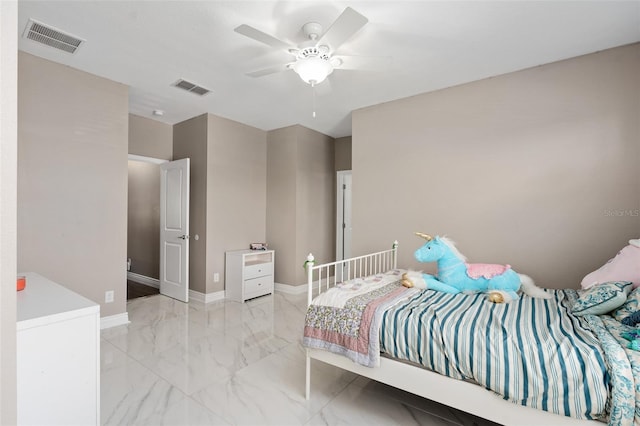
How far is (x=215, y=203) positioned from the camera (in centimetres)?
428

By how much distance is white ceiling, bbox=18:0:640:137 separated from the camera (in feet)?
6.68

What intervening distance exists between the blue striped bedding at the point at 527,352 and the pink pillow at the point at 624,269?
0.43 metres

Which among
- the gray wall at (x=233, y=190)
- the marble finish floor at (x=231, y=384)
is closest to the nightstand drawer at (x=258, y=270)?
the gray wall at (x=233, y=190)

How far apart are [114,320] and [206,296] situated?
112 centimetres

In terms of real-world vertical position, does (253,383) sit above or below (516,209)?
below

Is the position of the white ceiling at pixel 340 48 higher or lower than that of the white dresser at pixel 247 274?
higher

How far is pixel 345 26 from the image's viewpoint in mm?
1818

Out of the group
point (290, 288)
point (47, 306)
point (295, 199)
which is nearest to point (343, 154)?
point (295, 199)

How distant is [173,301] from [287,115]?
2.99 meters

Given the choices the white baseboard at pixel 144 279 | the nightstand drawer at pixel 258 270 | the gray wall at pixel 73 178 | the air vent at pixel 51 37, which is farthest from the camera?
the white baseboard at pixel 144 279

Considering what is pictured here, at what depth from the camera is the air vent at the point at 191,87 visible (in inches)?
126

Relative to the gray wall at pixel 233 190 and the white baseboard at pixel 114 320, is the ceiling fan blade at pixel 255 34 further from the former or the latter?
the white baseboard at pixel 114 320

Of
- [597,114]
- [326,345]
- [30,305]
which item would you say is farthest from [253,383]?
[597,114]

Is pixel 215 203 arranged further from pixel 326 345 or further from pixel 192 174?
pixel 326 345
